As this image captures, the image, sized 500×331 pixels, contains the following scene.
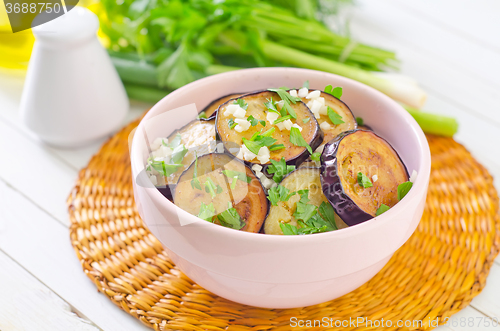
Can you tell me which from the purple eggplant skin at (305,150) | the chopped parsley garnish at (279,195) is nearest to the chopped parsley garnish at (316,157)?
the purple eggplant skin at (305,150)

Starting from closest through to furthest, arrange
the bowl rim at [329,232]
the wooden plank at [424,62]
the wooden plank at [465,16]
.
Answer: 1. the bowl rim at [329,232]
2. the wooden plank at [424,62]
3. the wooden plank at [465,16]

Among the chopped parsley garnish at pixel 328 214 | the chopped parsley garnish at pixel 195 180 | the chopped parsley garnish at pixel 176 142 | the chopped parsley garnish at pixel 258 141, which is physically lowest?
the chopped parsley garnish at pixel 176 142

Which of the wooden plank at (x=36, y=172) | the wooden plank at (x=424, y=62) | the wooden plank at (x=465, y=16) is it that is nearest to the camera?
the wooden plank at (x=36, y=172)

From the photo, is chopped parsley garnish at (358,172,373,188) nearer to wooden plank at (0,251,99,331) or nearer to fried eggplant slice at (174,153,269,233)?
fried eggplant slice at (174,153,269,233)

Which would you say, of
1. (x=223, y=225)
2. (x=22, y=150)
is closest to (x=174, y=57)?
(x=22, y=150)

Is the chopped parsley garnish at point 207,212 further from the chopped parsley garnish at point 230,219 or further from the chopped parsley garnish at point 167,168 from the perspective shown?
the chopped parsley garnish at point 167,168

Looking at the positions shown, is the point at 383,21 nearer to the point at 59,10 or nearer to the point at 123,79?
the point at 123,79
